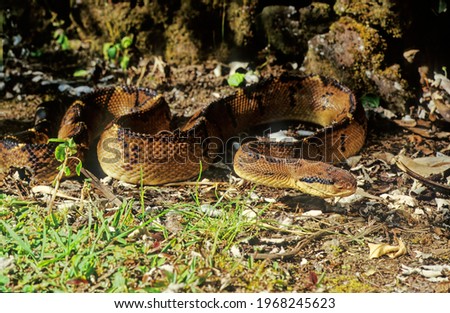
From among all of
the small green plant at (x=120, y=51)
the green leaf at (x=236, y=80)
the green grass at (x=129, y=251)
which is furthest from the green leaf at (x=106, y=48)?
the green grass at (x=129, y=251)

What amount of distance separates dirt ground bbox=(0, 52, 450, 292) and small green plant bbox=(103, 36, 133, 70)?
23.6 inches

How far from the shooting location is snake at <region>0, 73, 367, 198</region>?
23.1 ft

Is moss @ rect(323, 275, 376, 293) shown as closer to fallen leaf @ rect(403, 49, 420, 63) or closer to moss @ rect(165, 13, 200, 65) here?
fallen leaf @ rect(403, 49, 420, 63)

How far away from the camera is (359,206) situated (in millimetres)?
6641

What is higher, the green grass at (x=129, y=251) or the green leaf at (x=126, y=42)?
the green leaf at (x=126, y=42)

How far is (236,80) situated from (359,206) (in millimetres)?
3470

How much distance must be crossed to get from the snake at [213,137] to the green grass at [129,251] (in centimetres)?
85

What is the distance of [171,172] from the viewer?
7.19m

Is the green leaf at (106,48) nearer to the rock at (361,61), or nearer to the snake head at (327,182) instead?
the rock at (361,61)

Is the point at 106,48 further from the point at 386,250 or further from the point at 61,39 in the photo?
the point at 386,250

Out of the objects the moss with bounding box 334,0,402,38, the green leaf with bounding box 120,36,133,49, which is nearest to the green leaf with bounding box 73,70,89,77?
the green leaf with bounding box 120,36,133,49

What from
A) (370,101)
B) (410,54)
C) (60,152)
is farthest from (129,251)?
(410,54)

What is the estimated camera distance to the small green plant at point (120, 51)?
980cm
